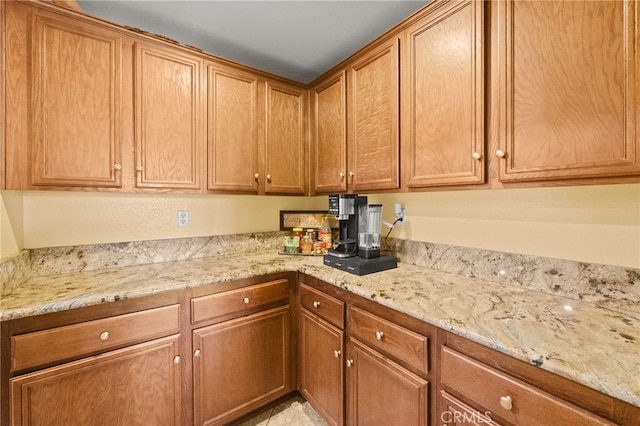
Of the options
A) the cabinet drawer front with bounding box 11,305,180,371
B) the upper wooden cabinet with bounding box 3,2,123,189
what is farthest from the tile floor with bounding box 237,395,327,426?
the upper wooden cabinet with bounding box 3,2,123,189

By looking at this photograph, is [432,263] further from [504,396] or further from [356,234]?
[504,396]

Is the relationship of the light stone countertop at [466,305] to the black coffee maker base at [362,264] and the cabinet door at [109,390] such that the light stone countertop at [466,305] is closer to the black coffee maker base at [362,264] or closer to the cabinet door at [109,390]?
the black coffee maker base at [362,264]

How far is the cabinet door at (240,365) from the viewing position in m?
1.48

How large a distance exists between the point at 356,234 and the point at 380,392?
0.85m

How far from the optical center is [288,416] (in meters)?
1.73

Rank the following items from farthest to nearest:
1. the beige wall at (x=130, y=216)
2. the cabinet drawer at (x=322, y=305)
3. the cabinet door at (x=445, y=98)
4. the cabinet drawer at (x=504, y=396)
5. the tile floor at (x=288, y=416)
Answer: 1. the tile floor at (x=288, y=416)
2. the beige wall at (x=130, y=216)
3. the cabinet drawer at (x=322, y=305)
4. the cabinet door at (x=445, y=98)
5. the cabinet drawer at (x=504, y=396)

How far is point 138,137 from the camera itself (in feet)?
5.05

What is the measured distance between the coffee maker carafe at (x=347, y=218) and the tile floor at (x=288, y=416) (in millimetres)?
1046

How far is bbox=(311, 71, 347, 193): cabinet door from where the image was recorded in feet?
6.16

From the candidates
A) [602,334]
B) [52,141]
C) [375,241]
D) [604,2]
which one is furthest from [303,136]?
[602,334]

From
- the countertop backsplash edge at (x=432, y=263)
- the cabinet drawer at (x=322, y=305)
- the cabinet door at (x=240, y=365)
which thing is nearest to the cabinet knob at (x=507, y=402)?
the countertop backsplash edge at (x=432, y=263)

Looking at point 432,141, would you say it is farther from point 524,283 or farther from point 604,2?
point 524,283

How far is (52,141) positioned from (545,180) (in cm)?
221

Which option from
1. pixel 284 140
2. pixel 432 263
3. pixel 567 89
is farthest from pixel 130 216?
pixel 567 89
